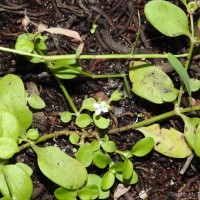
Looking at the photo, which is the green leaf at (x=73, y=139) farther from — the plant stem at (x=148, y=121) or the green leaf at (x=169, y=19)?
the green leaf at (x=169, y=19)

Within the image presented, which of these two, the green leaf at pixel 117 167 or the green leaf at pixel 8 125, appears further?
the green leaf at pixel 117 167

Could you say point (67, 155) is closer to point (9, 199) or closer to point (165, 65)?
point (9, 199)

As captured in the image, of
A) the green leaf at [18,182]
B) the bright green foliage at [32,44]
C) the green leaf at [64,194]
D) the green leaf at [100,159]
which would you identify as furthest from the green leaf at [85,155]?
the bright green foliage at [32,44]

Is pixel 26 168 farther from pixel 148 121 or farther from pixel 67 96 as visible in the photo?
pixel 148 121

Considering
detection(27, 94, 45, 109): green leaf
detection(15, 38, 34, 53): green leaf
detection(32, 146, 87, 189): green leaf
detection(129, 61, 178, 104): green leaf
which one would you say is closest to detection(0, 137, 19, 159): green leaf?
detection(32, 146, 87, 189): green leaf

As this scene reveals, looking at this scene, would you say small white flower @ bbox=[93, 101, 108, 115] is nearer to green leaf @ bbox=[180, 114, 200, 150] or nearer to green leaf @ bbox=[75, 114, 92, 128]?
green leaf @ bbox=[75, 114, 92, 128]
